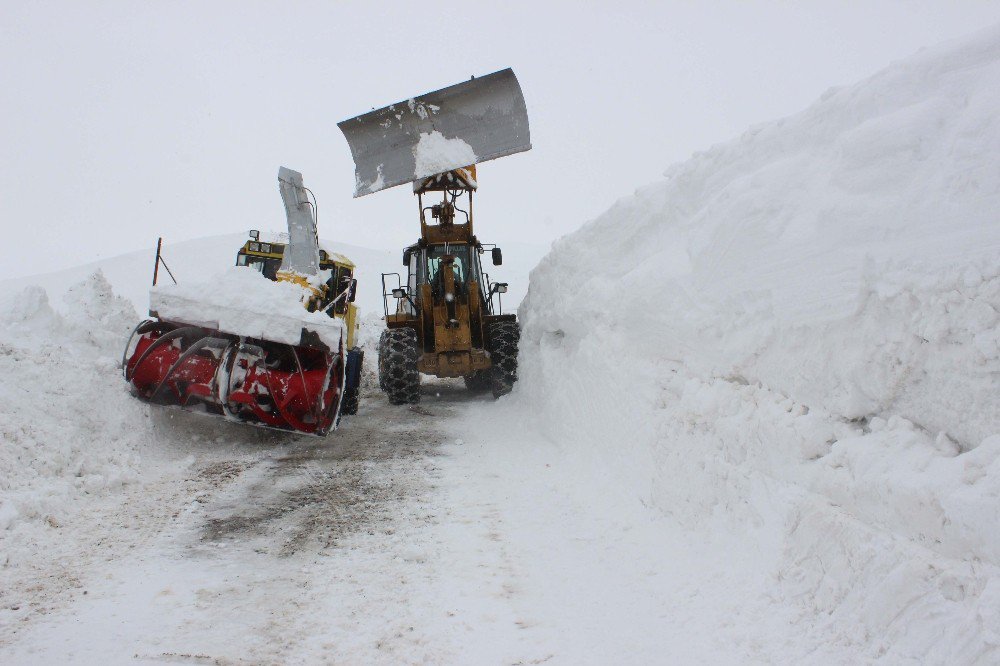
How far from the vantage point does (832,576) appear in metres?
2.62

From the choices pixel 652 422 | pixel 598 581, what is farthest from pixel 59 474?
pixel 652 422

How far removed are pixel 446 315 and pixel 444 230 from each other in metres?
1.91

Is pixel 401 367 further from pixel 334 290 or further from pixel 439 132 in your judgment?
pixel 439 132

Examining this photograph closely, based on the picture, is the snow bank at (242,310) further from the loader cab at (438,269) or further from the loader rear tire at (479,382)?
the loader rear tire at (479,382)

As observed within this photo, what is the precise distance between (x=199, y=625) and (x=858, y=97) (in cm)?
523

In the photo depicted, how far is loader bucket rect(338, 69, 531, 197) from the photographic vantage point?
8602mm

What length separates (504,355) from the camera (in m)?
10.1

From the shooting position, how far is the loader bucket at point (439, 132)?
8602 millimetres

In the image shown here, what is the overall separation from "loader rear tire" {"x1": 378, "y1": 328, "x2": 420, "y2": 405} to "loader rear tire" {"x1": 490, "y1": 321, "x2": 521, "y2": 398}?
4.35 feet

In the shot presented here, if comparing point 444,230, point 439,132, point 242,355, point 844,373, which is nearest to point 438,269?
point 444,230

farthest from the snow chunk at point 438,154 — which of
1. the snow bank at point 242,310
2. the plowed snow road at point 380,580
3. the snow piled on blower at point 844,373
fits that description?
the plowed snow road at point 380,580

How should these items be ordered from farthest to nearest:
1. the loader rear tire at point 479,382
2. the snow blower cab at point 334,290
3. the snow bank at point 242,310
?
the loader rear tire at point 479,382 < the snow blower cab at point 334,290 < the snow bank at point 242,310

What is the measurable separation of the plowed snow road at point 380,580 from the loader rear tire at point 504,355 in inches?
183

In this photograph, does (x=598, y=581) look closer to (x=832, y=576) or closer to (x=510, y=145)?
(x=832, y=576)
